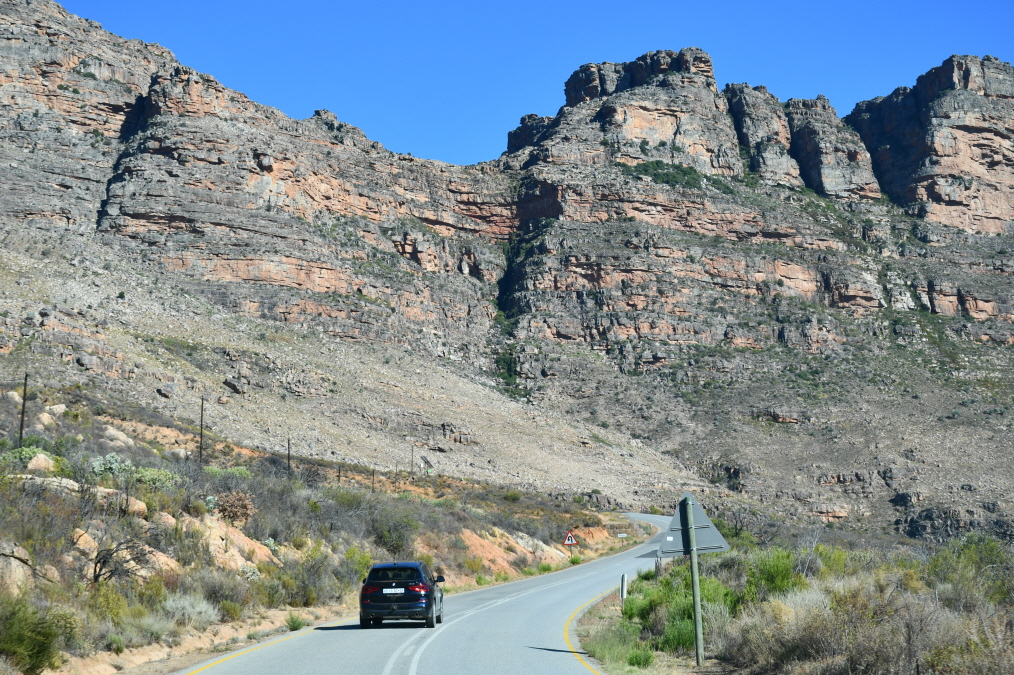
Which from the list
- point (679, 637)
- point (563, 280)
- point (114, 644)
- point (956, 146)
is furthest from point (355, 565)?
point (956, 146)

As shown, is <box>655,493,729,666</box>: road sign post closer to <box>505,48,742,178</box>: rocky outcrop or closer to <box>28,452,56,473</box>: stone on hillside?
<box>28,452,56,473</box>: stone on hillside

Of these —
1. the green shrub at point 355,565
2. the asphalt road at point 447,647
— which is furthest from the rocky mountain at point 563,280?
the asphalt road at point 447,647

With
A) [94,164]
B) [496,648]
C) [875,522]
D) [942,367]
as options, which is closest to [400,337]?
[94,164]

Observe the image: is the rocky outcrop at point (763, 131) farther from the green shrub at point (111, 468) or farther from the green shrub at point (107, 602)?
the green shrub at point (107, 602)

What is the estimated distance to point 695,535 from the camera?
12.3 m

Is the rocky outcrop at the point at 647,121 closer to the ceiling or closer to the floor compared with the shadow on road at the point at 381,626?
closer to the ceiling

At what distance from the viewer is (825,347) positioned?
95.6 meters

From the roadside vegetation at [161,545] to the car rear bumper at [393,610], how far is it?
1480 mm

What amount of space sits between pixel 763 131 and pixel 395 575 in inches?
4775

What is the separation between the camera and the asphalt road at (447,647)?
12430 millimetres

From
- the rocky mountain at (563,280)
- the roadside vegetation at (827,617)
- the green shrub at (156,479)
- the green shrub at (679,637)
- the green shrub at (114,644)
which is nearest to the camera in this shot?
the roadside vegetation at (827,617)

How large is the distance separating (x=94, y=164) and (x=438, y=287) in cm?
3647

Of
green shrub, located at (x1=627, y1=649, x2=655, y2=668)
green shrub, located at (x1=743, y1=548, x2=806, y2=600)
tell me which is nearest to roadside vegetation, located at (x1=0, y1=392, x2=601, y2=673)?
green shrub, located at (x1=627, y1=649, x2=655, y2=668)

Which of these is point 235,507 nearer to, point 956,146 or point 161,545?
point 161,545
